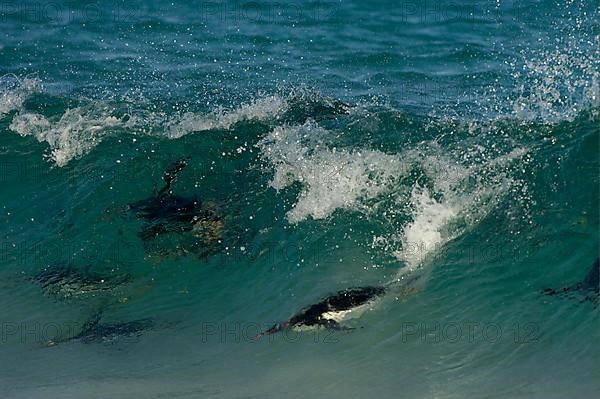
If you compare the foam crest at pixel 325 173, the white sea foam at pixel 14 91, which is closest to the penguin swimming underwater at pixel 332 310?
the foam crest at pixel 325 173

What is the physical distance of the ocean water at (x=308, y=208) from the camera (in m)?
8.88

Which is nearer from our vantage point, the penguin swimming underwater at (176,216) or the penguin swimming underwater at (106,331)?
the penguin swimming underwater at (106,331)

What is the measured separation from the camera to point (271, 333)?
9453mm

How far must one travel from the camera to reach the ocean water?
8883 millimetres

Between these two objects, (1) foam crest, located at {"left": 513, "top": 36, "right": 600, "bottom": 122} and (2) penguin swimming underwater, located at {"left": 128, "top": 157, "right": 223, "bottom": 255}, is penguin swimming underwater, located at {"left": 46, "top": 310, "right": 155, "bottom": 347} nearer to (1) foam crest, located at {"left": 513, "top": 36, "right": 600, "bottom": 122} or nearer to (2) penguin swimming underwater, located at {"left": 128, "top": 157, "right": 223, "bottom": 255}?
(2) penguin swimming underwater, located at {"left": 128, "top": 157, "right": 223, "bottom": 255}

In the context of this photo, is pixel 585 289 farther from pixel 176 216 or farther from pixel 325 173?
pixel 176 216

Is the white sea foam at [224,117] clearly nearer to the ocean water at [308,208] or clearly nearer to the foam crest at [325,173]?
the ocean water at [308,208]

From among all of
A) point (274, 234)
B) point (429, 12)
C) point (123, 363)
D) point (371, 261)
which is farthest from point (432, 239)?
point (429, 12)

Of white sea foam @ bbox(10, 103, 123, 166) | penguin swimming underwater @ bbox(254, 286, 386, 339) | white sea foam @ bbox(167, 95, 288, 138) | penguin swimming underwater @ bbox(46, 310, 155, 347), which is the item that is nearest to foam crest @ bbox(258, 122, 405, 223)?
white sea foam @ bbox(167, 95, 288, 138)

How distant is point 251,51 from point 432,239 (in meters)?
8.02

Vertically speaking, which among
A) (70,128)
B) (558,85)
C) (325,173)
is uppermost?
(558,85)

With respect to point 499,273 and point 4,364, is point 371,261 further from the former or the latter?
point 4,364

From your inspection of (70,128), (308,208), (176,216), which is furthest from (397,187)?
(70,128)

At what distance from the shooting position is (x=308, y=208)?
37.8 feet
